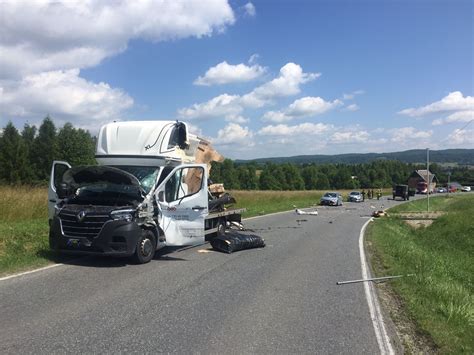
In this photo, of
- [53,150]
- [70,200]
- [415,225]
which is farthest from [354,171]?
[70,200]

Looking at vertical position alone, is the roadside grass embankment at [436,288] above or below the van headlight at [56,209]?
below

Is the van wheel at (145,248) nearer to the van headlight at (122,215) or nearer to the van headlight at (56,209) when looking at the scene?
the van headlight at (122,215)

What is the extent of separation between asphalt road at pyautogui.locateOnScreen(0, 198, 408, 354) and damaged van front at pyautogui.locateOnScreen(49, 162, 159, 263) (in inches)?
17.5

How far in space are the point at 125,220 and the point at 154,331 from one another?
4.06 m

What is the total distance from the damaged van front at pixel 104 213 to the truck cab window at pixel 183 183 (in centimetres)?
44

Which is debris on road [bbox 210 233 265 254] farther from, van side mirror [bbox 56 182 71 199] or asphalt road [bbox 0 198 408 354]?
van side mirror [bbox 56 182 71 199]

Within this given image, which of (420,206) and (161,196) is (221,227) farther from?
(420,206)

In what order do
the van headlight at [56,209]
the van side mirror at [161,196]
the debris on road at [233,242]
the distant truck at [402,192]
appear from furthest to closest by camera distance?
the distant truck at [402,192] → the debris on road at [233,242] → the van side mirror at [161,196] → the van headlight at [56,209]

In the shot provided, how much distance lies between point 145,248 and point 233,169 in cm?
10665

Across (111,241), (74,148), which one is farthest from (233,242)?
(74,148)

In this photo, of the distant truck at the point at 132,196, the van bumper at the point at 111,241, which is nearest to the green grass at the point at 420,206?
the distant truck at the point at 132,196

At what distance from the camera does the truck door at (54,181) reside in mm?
10469

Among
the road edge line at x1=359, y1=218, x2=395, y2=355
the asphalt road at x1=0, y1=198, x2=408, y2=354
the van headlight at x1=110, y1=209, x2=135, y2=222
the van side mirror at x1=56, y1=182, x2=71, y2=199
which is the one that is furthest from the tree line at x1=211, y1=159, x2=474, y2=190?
the road edge line at x1=359, y1=218, x2=395, y2=355

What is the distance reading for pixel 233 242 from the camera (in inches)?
475
